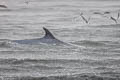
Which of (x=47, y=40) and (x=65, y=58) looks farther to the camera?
(x=47, y=40)

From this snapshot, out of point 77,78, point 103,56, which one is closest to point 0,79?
point 77,78

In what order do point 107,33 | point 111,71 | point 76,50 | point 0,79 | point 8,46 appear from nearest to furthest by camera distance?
point 0,79 < point 111,71 < point 76,50 < point 8,46 < point 107,33

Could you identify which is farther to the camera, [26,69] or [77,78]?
[26,69]

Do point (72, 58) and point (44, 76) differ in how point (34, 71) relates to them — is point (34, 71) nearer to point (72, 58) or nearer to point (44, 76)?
point (44, 76)

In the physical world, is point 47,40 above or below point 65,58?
above

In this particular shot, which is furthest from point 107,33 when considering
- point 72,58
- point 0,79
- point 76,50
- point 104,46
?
point 0,79

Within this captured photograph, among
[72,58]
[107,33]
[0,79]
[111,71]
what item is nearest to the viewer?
[0,79]

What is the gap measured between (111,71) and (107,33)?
599 inches

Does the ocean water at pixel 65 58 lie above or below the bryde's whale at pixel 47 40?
below

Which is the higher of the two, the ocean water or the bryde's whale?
the bryde's whale

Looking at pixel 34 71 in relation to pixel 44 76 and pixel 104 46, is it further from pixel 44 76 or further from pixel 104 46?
pixel 104 46

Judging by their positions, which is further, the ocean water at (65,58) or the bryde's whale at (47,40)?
the bryde's whale at (47,40)

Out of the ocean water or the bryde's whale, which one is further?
the bryde's whale

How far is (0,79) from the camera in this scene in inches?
704
